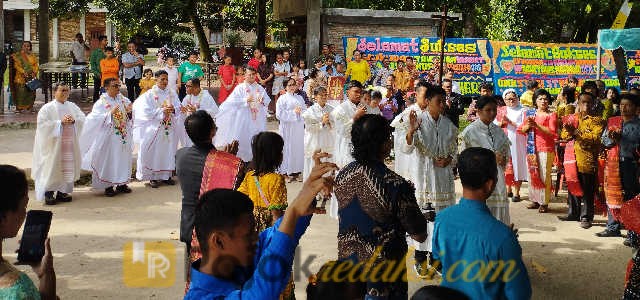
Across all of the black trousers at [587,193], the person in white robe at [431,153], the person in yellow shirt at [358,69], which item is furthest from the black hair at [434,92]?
the person in yellow shirt at [358,69]

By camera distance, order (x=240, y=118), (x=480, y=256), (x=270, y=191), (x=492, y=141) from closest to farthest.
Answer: (x=480, y=256), (x=270, y=191), (x=492, y=141), (x=240, y=118)

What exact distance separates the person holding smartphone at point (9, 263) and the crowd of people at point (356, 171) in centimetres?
2

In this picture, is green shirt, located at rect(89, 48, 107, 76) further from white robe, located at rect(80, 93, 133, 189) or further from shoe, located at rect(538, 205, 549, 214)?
shoe, located at rect(538, 205, 549, 214)

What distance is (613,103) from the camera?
10.8 metres

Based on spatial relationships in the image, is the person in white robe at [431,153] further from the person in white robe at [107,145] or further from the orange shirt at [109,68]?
the orange shirt at [109,68]

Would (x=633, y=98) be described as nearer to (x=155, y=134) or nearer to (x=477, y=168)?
(x=477, y=168)

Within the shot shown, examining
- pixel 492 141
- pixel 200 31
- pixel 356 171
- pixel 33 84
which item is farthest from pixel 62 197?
pixel 200 31

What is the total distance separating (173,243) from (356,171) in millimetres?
4213

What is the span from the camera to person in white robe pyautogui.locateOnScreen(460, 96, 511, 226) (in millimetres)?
6430

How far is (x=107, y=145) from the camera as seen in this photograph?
33.7 feet

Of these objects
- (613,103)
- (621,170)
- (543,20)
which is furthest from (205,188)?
(543,20)

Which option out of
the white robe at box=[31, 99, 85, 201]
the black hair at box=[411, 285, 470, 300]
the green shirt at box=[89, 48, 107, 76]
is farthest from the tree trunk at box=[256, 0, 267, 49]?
the black hair at box=[411, 285, 470, 300]

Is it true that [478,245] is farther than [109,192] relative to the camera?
No

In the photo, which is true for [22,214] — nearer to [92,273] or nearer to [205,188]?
[205,188]
